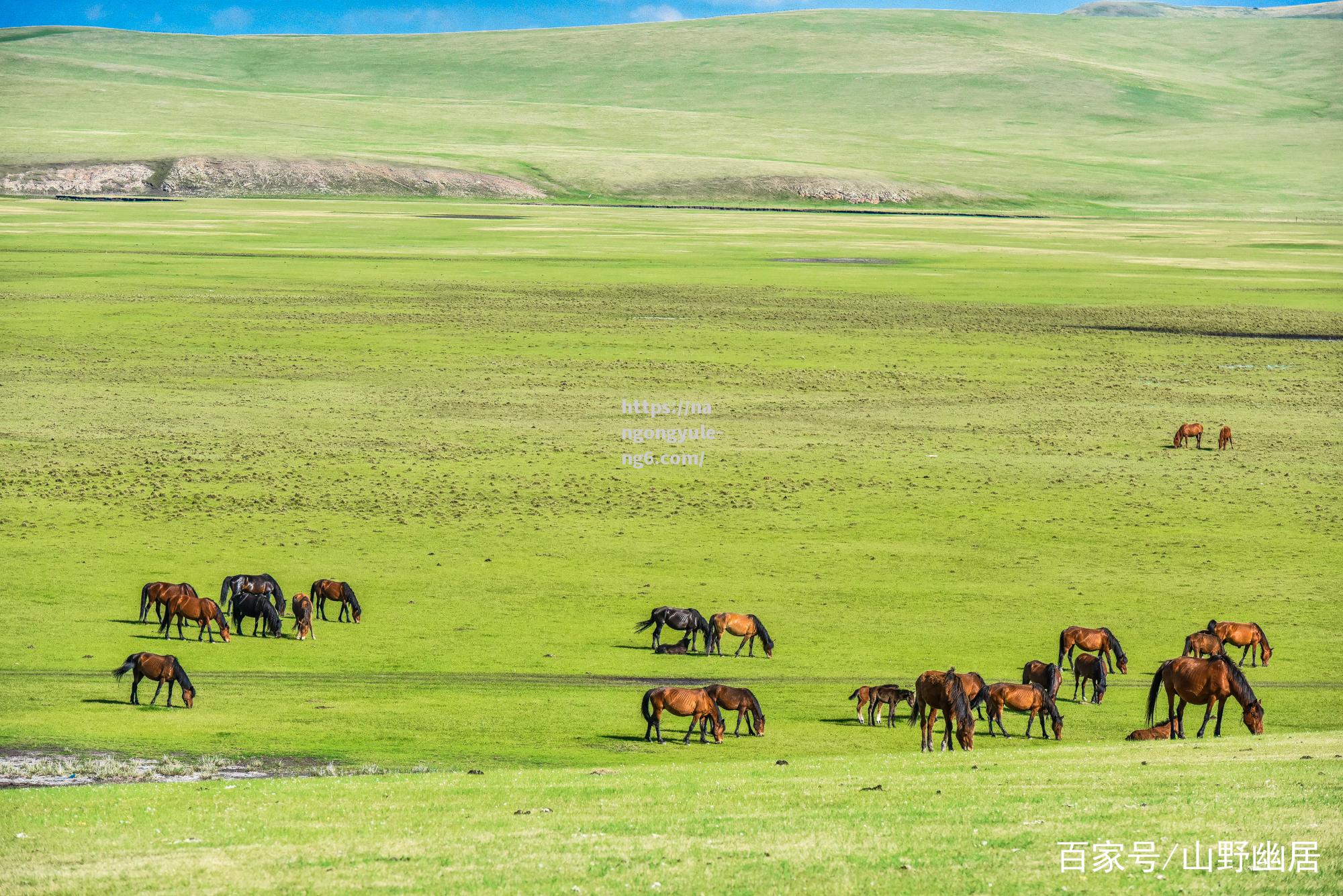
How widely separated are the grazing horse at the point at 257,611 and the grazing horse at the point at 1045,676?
35.9ft

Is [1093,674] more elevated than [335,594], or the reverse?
[335,594]

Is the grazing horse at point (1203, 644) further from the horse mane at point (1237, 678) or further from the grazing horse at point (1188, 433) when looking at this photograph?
the grazing horse at point (1188, 433)

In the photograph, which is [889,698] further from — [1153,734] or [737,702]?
[1153,734]

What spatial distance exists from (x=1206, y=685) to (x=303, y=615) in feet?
42.2

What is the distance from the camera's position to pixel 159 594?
2409 centimetres

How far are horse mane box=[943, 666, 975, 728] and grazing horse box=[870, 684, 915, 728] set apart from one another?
186 centimetres

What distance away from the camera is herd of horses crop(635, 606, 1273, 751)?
18125mm

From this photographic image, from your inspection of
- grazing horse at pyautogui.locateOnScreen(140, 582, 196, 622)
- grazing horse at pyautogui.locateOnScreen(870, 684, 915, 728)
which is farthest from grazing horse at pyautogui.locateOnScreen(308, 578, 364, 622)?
grazing horse at pyautogui.locateOnScreen(870, 684, 915, 728)

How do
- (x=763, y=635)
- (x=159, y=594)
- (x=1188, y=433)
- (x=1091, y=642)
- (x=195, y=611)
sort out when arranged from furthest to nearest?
(x=1188, y=433), (x=159, y=594), (x=195, y=611), (x=763, y=635), (x=1091, y=642)

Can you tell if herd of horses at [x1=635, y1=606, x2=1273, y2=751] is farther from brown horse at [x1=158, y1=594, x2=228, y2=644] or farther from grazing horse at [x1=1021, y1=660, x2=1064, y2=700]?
brown horse at [x1=158, y1=594, x2=228, y2=644]

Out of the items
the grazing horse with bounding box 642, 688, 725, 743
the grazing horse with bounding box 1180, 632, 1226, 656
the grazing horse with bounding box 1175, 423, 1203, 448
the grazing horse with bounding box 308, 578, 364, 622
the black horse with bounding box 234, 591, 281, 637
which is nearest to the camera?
the grazing horse with bounding box 642, 688, 725, 743

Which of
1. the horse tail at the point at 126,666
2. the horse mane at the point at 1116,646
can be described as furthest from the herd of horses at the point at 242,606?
the horse mane at the point at 1116,646

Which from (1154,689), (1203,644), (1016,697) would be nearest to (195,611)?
(1016,697)

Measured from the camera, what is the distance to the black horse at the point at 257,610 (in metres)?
24.1
